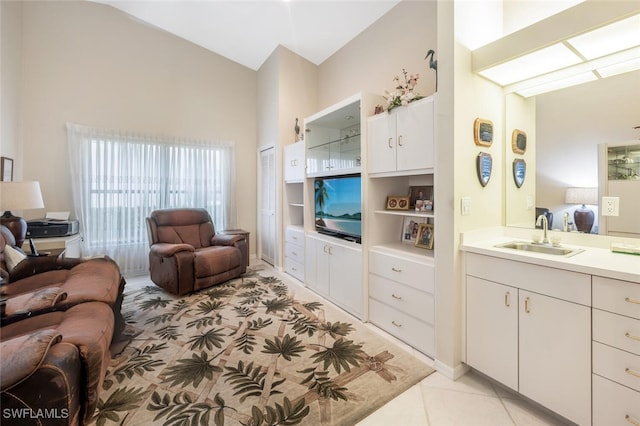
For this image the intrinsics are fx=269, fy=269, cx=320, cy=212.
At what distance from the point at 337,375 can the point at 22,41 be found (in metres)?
5.14

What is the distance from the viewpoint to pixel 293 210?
14.1ft

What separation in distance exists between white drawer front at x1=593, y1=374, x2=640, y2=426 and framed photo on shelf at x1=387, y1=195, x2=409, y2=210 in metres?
1.63

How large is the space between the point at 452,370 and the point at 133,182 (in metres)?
4.48

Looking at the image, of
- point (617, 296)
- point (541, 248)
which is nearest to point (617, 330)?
point (617, 296)

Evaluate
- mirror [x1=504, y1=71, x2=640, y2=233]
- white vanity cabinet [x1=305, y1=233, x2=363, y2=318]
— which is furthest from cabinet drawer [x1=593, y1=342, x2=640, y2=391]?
white vanity cabinet [x1=305, y1=233, x2=363, y2=318]

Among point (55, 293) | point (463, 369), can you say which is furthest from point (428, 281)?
point (55, 293)

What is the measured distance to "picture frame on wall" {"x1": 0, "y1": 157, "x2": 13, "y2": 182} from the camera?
280cm

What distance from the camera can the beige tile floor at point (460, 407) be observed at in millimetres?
1462

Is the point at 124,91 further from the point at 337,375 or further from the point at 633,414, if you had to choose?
the point at 633,414

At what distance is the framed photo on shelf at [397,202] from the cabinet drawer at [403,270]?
19.4 inches

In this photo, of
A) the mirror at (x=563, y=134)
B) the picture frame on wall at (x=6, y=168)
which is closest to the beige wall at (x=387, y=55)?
the mirror at (x=563, y=134)

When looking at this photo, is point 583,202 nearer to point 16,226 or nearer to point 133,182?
point 16,226

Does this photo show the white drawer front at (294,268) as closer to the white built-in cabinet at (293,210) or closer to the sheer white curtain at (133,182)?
the white built-in cabinet at (293,210)

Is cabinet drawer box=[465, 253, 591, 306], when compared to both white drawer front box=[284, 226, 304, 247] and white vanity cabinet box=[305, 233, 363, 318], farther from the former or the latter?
white drawer front box=[284, 226, 304, 247]
